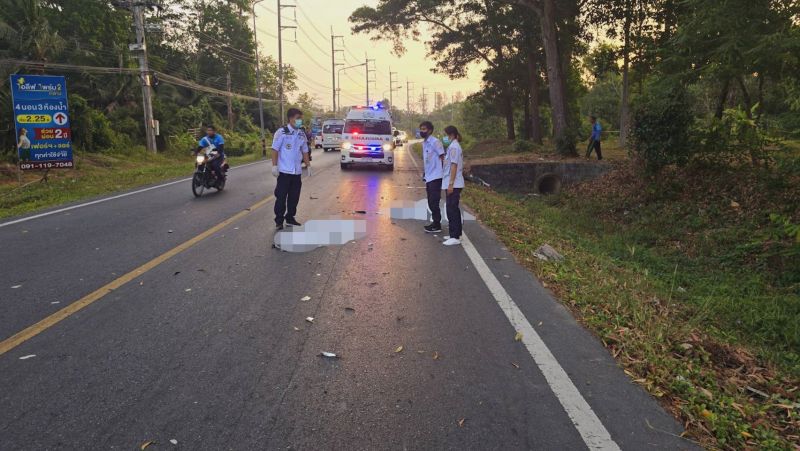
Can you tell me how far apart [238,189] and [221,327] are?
33.5ft

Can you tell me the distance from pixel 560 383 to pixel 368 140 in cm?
1748

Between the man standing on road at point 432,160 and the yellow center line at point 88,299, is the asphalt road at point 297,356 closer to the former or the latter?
the yellow center line at point 88,299

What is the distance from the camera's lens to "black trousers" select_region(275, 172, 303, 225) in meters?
8.84

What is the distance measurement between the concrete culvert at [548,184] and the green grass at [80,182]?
12.6m

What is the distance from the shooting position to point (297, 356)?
13.0ft

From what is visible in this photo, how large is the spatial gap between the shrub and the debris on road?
8042mm

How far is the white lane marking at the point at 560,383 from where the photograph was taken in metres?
3.02

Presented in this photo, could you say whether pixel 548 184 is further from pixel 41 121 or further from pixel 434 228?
pixel 41 121

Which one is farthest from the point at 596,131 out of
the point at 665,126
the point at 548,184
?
the point at 665,126

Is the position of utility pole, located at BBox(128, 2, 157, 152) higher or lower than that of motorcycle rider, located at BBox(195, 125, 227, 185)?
higher

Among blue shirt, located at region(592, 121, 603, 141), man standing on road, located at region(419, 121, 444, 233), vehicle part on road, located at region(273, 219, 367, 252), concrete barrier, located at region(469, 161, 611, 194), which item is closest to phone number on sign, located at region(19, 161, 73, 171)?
vehicle part on road, located at region(273, 219, 367, 252)

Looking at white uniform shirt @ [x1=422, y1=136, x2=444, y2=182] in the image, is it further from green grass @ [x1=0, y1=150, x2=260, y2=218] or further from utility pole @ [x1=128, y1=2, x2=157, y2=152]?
utility pole @ [x1=128, y1=2, x2=157, y2=152]

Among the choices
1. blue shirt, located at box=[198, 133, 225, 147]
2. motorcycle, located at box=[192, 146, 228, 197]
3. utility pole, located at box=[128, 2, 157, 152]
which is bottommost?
motorcycle, located at box=[192, 146, 228, 197]

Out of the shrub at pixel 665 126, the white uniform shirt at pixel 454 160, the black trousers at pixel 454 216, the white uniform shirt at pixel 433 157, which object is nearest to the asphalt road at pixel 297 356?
the black trousers at pixel 454 216
